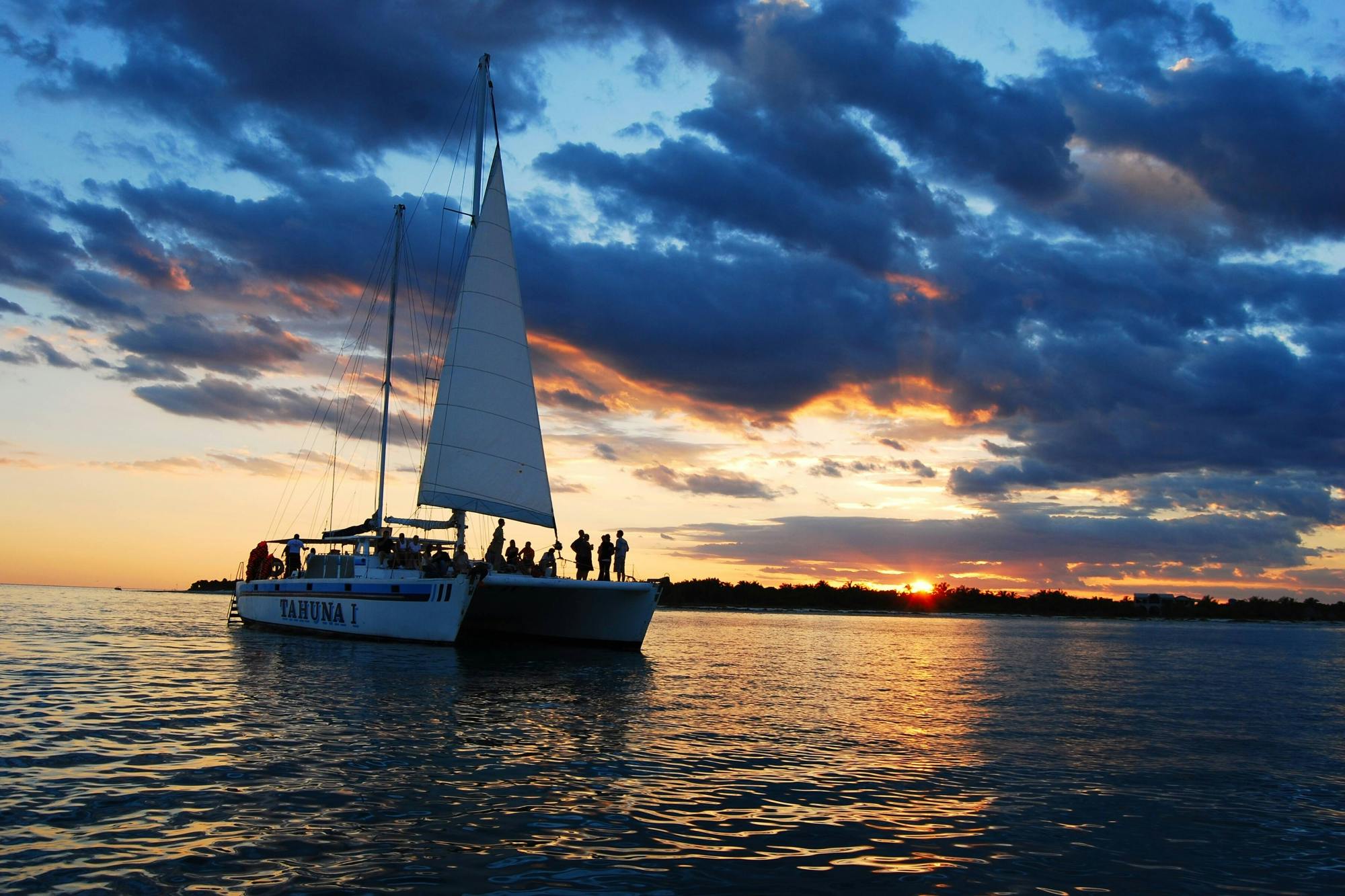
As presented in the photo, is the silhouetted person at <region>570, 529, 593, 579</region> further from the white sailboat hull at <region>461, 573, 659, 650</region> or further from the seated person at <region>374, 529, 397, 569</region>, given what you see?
the seated person at <region>374, 529, 397, 569</region>

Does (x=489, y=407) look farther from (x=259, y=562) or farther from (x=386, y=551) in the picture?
(x=259, y=562)

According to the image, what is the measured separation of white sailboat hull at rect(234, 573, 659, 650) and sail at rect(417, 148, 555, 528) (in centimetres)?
294

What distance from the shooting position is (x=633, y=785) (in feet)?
36.0

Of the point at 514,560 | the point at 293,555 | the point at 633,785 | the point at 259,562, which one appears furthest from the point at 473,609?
the point at 633,785

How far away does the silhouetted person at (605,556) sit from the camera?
31844 mm

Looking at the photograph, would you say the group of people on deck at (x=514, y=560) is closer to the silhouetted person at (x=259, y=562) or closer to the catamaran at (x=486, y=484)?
the catamaran at (x=486, y=484)

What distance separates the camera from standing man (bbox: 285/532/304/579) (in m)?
37.9

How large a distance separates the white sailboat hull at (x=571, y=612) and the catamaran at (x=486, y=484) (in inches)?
2.0

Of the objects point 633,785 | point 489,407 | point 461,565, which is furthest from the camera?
point 489,407

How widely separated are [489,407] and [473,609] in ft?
23.3

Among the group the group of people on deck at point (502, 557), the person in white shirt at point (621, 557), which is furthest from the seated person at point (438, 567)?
the person in white shirt at point (621, 557)

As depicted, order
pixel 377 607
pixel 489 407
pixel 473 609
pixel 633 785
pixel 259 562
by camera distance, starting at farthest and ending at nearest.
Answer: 1. pixel 259 562
2. pixel 473 609
3. pixel 489 407
4. pixel 377 607
5. pixel 633 785

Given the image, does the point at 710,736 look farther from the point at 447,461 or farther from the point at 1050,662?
the point at 1050,662

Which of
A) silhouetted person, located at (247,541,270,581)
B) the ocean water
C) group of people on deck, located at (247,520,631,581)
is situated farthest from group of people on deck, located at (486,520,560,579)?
silhouetted person, located at (247,541,270,581)
